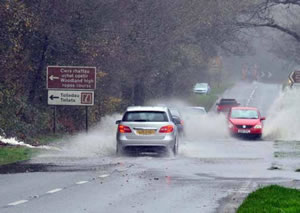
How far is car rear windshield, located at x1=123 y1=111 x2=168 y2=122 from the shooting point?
92.1 ft

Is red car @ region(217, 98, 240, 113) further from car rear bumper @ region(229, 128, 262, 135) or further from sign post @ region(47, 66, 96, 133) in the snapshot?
sign post @ region(47, 66, 96, 133)

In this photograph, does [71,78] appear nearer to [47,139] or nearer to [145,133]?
[47,139]

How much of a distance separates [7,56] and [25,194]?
1828 cm

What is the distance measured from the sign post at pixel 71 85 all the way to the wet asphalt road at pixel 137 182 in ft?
26.0

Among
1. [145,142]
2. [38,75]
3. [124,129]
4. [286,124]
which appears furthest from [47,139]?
[286,124]

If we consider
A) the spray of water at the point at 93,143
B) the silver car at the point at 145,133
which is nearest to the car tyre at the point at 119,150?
the silver car at the point at 145,133

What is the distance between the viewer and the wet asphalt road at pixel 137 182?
1486cm

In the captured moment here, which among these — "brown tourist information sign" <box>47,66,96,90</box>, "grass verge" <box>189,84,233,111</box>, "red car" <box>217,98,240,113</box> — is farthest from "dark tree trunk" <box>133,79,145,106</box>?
"grass verge" <box>189,84,233,111</box>

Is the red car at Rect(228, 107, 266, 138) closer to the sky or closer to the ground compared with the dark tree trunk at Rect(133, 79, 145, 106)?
closer to the ground

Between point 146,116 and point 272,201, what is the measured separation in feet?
44.2

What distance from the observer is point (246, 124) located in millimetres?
46094

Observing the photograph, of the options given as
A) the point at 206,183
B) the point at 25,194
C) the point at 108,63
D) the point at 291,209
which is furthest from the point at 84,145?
the point at 291,209

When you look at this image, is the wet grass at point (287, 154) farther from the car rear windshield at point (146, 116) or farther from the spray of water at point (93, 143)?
the spray of water at point (93, 143)

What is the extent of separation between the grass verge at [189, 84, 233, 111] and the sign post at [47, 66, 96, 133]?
1789 inches
